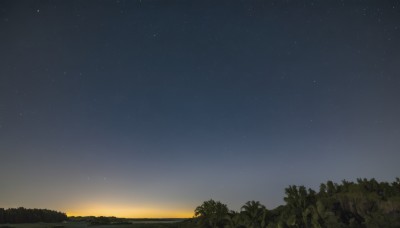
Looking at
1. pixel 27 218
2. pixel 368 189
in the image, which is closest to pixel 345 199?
pixel 368 189

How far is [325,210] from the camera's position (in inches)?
2185

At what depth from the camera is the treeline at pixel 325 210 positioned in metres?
51.2

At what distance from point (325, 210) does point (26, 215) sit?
364 ft

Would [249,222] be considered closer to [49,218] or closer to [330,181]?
[330,181]

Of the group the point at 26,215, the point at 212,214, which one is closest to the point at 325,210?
the point at 212,214

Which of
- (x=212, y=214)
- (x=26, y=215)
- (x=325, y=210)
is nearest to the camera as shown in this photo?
(x=325, y=210)

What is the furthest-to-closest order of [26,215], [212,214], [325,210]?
1. [26,215]
2. [212,214]
3. [325,210]

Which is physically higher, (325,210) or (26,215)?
(26,215)

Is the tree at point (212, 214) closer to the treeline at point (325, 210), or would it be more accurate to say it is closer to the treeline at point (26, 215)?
the treeline at point (325, 210)

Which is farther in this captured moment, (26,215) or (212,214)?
(26,215)

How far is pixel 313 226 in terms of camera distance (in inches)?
2106

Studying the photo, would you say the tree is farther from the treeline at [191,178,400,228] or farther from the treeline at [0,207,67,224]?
the treeline at [0,207,67,224]

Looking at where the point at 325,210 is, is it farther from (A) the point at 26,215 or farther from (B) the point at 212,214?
(A) the point at 26,215

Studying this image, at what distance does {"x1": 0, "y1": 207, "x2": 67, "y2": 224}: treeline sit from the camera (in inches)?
4618
